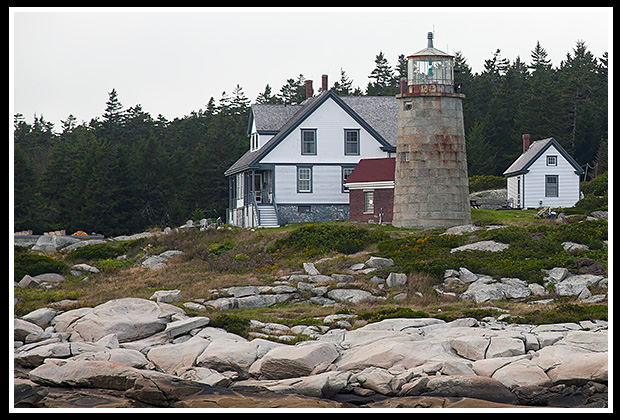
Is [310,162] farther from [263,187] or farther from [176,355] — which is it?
[176,355]

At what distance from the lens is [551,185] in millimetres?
44906

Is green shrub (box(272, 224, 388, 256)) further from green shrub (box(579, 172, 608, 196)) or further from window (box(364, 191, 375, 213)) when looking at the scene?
green shrub (box(579, 172, 608, 196))

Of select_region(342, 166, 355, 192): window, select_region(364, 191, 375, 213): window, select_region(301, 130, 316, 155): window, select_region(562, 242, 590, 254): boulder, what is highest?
select_region(301, 130, 316, 155): window

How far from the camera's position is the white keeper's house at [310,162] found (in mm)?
→ 43344

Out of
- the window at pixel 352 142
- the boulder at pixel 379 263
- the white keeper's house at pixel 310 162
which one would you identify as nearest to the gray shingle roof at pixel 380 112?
the white keeper's house at pixel 310 162

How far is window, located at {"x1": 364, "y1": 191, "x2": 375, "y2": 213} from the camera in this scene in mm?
41219

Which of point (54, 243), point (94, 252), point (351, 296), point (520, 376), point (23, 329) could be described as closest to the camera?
point (520, 376)

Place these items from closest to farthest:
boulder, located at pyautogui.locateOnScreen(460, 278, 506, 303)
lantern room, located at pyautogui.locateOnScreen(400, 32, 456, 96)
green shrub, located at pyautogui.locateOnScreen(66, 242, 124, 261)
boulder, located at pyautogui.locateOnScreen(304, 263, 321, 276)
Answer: boulder, located at pyautogui.locateOnScreen(460, 278, 506, 303), boulder, located at pyautogui.locateOnScreen(304, 263, 321, 276), green shrub, located at pyautogui.locateOnScreen(66, 242, 124, 261), lantern room, located at pyautogui.locateOnScreen(400, 32, 456, 96)

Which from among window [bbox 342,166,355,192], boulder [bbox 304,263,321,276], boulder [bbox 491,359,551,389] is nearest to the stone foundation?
window [bbox 342,166,355,192]

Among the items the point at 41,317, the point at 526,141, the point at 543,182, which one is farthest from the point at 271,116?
the point at 41,317

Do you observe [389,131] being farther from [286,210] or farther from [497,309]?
[497,309]

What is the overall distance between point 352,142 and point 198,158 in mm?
18689

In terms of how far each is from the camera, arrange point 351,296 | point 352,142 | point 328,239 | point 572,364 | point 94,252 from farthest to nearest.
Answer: point 352,142 < point 94,252 < point 328,239 < point 351,296 < point 572,364

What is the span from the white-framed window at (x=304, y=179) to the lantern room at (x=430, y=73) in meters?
7.47
